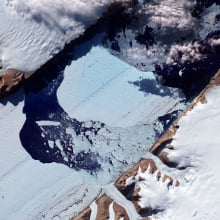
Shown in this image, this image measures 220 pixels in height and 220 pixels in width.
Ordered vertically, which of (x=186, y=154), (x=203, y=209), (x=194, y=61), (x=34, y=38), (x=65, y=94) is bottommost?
(x=203, y=209)

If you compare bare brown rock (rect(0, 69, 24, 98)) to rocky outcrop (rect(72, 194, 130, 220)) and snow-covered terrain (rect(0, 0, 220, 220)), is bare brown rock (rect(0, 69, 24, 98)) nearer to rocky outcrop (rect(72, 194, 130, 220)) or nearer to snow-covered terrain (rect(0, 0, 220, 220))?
snow-covered terrain (rect(0, 0, 220, 220))

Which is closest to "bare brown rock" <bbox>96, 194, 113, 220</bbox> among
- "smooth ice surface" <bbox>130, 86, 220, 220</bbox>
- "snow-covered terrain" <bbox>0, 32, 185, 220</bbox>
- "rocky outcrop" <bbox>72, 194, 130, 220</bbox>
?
"rocky outcrop" <bbox>72, 194, 130, 220</bbox>

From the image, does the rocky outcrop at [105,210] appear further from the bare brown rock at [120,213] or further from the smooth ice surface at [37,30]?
the smooth ice surface at [37,30]

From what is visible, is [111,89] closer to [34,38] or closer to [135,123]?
[135,123]

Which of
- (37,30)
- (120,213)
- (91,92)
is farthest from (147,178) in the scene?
(37,30)

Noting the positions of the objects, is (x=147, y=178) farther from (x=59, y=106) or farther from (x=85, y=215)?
Result: (x=59, y=106)

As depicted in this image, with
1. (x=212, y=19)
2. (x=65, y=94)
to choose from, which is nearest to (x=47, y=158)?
(x=65, y=94)

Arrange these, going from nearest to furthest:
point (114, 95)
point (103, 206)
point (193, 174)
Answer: point (193, 174), point (103, 206), point (114, 95)

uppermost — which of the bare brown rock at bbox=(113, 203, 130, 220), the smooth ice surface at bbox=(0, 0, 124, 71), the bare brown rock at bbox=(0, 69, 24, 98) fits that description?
the smooth ice surface at bbox=(0, 0, 124, 71)

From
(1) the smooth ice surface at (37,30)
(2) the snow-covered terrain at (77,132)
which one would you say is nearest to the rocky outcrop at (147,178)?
(2) the snow-covered terrain at (77,132)
